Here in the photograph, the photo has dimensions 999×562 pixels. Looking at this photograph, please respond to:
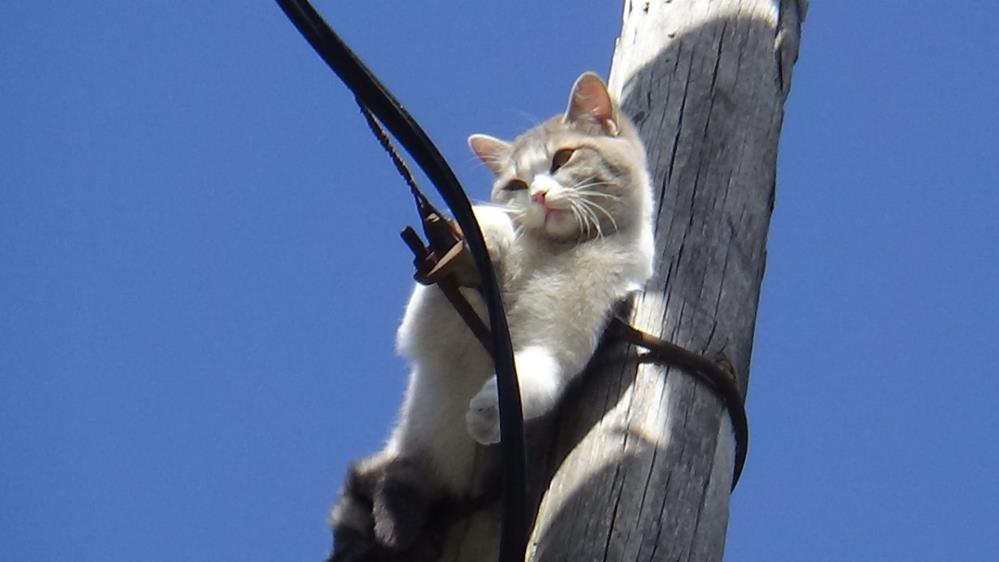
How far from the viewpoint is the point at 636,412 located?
8.72 feet

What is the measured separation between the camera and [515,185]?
3.60 metres

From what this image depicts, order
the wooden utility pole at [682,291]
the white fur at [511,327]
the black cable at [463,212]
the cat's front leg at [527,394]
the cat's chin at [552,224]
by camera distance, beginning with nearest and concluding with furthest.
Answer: the black cable at [463,212]
the wooden utility pole at [682,291]
the cat's front leg at [527,394]
the white fur at [511,327]
the cat's chin at [552,224]

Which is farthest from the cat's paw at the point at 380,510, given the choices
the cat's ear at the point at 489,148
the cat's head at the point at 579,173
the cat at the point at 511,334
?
the cat's ear at the point at 489,148

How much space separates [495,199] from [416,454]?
84cm

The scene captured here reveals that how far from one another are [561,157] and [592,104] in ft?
0.61

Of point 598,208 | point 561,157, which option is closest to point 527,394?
point 598,208

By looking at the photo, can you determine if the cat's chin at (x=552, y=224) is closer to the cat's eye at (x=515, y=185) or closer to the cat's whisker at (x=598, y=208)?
the cat's whisker at (x=598, y=208)

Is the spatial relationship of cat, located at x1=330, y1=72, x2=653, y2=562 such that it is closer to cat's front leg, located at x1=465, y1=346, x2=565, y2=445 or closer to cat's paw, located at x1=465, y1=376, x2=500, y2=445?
cat's front leg, located at x1=465, y1=346, x2=565, y2=445

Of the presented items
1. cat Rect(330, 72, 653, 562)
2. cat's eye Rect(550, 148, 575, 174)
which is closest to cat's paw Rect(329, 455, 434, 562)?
cat Rect(330, 72, 653, 562)

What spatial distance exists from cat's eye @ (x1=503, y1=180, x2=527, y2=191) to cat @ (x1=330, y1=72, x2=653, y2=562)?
13 cm

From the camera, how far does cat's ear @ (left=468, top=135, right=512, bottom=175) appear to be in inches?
154

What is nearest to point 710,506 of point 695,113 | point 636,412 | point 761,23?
point 636,412

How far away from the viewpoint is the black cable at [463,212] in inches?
84.2

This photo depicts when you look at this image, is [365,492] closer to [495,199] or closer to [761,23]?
[495,199]
